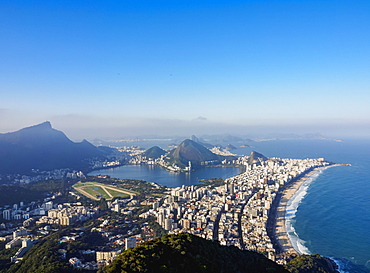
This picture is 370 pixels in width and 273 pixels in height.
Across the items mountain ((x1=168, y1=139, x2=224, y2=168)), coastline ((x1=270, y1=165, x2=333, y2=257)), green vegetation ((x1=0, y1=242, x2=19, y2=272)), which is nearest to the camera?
green vegetation ((x1=0, y1=242, x2=19, y2=272))

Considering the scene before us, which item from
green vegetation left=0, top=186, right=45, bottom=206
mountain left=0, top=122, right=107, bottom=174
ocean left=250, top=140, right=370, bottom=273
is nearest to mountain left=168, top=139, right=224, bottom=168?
mountain left=0, top=122, right=107, bottom=174

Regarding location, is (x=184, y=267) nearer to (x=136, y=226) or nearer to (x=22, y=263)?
(x=22, y=263)

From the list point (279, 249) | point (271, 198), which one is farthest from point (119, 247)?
point (271, 198)

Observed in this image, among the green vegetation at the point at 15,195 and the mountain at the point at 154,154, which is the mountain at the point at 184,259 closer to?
the green vegetation at the point at 15,195

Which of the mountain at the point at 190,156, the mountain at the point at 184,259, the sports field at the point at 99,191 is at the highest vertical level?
the mountain at the point at 184,259

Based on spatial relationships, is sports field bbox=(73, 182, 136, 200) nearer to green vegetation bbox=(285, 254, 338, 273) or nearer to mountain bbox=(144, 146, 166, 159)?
green vegetation bbox=(285, 254, 338, 273)

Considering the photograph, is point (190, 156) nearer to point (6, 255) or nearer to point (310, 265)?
point (6, 255)

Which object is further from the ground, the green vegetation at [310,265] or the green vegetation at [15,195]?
the green vegetation at [310,265]

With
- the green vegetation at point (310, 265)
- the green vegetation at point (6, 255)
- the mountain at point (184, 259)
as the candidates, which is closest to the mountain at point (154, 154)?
the green vegetation at point (6, 255)
